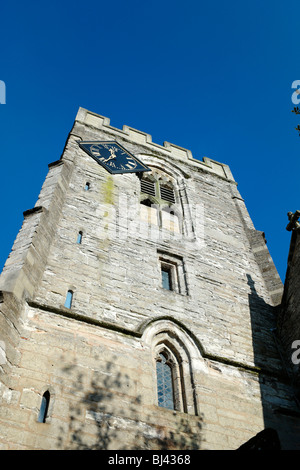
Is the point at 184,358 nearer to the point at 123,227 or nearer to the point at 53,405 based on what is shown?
the point at 53,405

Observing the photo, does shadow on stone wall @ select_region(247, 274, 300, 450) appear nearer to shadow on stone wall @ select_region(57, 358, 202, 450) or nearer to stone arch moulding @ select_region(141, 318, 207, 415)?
stone arch moulding @ select_region(141, 318, 207, 415)

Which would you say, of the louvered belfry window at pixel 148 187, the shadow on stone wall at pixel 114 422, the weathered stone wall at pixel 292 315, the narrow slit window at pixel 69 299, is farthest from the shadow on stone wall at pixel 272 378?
the louvered belfry window at pixel 148 187

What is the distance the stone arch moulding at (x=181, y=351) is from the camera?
24.7 feet

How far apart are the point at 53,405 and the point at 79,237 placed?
4.40 metres

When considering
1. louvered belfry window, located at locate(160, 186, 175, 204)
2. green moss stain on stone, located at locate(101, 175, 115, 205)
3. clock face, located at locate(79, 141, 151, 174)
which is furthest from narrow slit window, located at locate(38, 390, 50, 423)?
louvered belfry window, located at locate(160, 186, 175, 204)

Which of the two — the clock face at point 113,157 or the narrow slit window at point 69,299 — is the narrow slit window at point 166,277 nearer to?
the narrow slit window at point 69,299

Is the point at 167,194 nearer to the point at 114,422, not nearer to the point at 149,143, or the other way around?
the point at 149,143

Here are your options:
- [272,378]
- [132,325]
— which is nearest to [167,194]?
[132,325]

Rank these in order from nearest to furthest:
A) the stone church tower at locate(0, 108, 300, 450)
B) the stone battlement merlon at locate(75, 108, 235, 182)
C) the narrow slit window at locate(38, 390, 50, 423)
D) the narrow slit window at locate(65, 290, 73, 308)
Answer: the narrow slit window at locate(38, 390, 50, 423) → the stone church tower at locate(0, 108, 300, 450) → the narrow slit window at locate(65, 290, 73, 308) → the stone battlement merlon at locate(75, 108, 235, 182)

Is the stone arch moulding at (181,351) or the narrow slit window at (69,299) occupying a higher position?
the narrow slit window at (69,299)

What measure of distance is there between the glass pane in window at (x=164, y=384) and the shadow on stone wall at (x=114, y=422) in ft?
1.37

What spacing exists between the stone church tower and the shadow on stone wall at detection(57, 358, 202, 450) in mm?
17

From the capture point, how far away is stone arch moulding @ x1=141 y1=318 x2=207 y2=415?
24.7 ft
